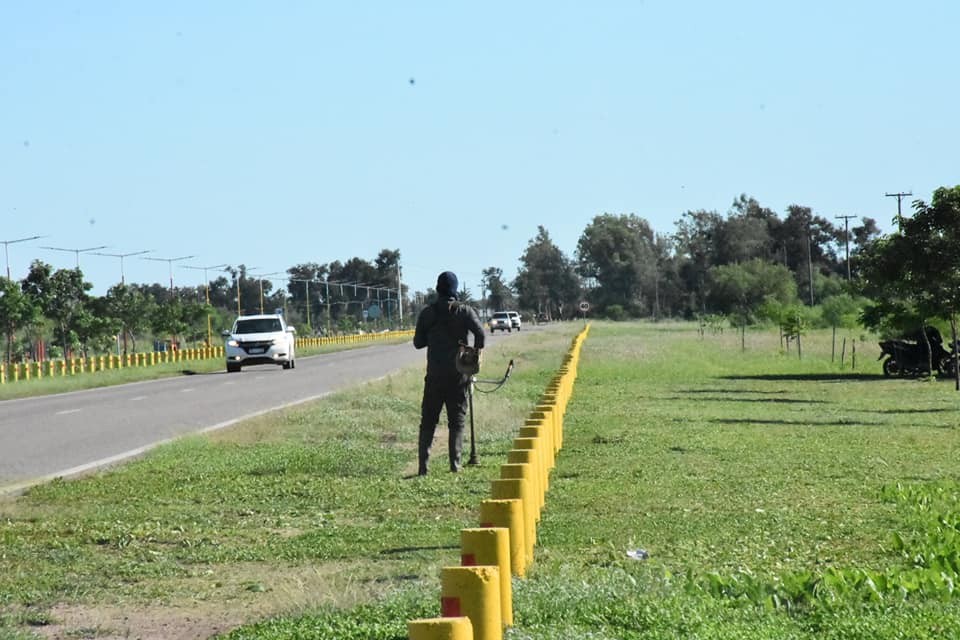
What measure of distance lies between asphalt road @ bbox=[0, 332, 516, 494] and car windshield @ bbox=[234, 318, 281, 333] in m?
5.82

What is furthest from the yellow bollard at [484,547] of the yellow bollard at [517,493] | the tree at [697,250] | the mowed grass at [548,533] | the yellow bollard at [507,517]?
the tree at [697,250]

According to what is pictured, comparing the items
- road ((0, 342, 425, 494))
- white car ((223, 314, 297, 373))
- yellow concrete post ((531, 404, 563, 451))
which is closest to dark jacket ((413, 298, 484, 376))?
yellow concrete post ((531, 404, 563, 451))

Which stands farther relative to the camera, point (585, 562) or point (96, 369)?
point (96, 369)

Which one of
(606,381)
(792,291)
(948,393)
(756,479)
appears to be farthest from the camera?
(792,291)

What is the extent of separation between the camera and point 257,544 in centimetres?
1152

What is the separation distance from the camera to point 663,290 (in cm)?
18125

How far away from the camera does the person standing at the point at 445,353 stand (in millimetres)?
15695

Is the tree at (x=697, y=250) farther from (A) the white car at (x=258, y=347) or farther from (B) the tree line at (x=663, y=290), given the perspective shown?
(A) the white car at (x=258, y=347)

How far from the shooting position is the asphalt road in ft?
63.1

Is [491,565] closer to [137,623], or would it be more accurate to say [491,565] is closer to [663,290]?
[137,623]

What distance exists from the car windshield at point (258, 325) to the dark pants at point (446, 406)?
37.0 meters

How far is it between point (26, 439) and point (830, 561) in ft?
49.1

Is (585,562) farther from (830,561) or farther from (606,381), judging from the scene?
(606,381)

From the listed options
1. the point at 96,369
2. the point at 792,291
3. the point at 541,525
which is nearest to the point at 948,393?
the point at 541,525
